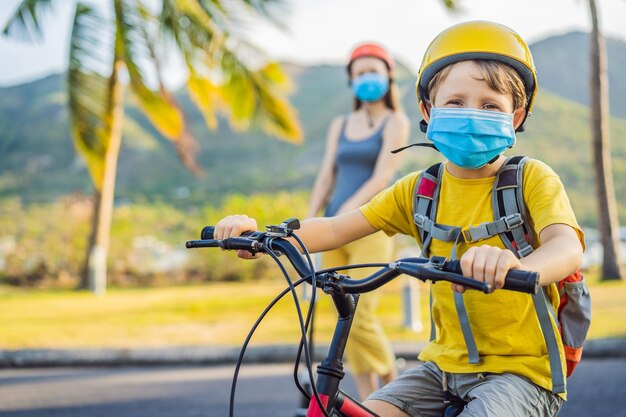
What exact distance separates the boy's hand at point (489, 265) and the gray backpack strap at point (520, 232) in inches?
19.1

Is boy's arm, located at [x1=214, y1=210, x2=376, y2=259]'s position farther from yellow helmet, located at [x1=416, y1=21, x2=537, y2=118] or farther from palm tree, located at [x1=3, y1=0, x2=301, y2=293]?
palm tree, located at [x1=3, y1=0, x2=301, y2=293]

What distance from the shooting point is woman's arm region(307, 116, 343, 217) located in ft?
17.6

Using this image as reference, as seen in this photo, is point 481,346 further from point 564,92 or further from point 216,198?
point 216,198

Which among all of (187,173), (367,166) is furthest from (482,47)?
(187,173)

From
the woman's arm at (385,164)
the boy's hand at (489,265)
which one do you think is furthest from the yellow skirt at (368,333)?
the boy's hand at (489,265)

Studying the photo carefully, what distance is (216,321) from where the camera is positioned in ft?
31.7

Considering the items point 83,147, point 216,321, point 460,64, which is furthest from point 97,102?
point 460,64

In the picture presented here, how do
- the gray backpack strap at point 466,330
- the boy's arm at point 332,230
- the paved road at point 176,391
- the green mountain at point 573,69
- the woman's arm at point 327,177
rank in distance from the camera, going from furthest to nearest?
the green mountain at point 573,69 < the paved road at point 176,391 < the woman's arm at point 327,177 < the boy's arm at point 332,230 < the gray backpack strap at point 466,330

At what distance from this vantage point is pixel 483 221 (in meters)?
2.50

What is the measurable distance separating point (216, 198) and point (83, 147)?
45.5 ft

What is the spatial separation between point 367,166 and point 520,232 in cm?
274

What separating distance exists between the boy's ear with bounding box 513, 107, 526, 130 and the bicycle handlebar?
30.1 inches

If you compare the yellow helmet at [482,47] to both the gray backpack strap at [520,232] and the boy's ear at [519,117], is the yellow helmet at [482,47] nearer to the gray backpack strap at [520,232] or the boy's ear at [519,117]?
the boy's ear at [519,117]

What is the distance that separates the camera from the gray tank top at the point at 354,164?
5.07 meters
